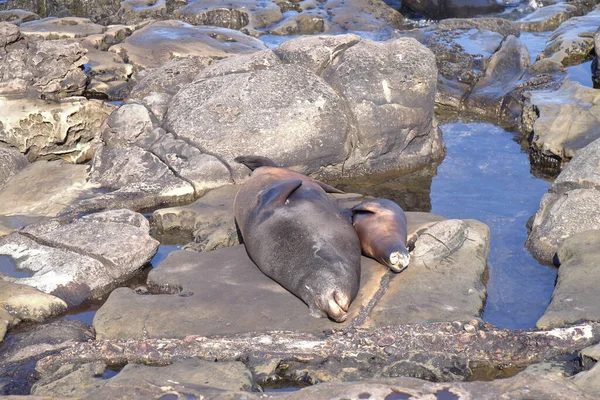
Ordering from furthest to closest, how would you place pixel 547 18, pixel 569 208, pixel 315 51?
pixel 547 18, pixel 315 51, pixel 569 208

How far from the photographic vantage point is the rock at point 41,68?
10.9 meters

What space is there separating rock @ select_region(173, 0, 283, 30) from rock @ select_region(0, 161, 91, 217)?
952cm

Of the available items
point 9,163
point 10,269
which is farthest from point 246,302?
point 9,163

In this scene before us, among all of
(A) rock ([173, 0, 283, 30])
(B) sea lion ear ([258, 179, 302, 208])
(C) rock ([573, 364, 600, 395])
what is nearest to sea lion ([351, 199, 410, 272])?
(B) sea lion ear ([258, 179, 302, 208])

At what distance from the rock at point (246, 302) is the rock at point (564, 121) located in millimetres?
3265

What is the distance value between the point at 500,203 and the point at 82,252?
4.41 m

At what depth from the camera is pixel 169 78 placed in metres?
10.6

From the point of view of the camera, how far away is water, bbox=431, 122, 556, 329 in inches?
267

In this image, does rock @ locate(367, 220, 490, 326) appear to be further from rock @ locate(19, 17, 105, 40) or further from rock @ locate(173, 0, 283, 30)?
rock @ locate(173, 0, 283, 30)

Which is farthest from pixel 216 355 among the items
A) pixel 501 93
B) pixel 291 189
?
pixel 501 93

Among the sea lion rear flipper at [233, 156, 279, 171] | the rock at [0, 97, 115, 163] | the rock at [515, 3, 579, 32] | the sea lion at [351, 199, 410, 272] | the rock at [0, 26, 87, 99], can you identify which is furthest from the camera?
the rock at [515, 3, 579, 32]

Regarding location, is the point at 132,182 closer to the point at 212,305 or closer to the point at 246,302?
the point at 212,305

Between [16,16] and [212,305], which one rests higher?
[212,305]

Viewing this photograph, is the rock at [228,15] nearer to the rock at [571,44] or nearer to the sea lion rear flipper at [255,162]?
the rock at [571,44]
